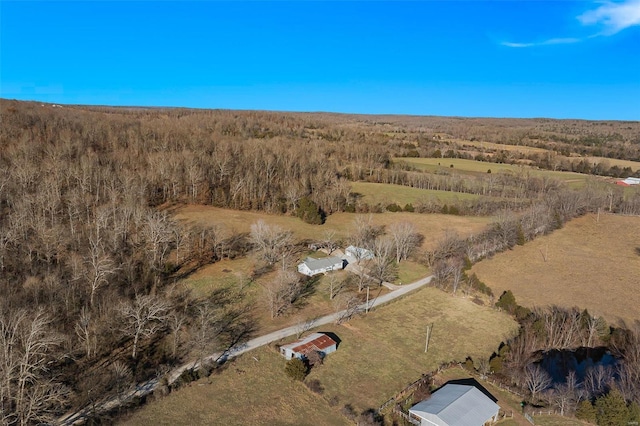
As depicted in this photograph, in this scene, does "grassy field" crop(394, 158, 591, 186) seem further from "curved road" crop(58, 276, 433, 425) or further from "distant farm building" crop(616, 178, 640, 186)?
"curved road" crop(58, 276, 433, 425)

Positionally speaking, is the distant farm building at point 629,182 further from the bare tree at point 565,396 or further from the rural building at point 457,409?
the rural building at point 457,409

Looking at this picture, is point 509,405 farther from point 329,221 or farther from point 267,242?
point 329,221

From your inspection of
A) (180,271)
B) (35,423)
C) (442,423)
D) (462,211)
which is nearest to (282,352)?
(442,423)

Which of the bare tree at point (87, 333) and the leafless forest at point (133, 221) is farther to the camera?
the bare tree at point (87, 333)

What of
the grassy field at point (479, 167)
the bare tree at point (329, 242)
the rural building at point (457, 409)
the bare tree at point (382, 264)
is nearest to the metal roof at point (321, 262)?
the bare tree at point (329, 242)

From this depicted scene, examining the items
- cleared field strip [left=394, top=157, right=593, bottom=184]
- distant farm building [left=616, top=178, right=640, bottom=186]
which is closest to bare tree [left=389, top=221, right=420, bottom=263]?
cleared field strip [left=394, top=157, right=593, bottom=184]

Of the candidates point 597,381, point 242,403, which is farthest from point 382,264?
point 242,403
